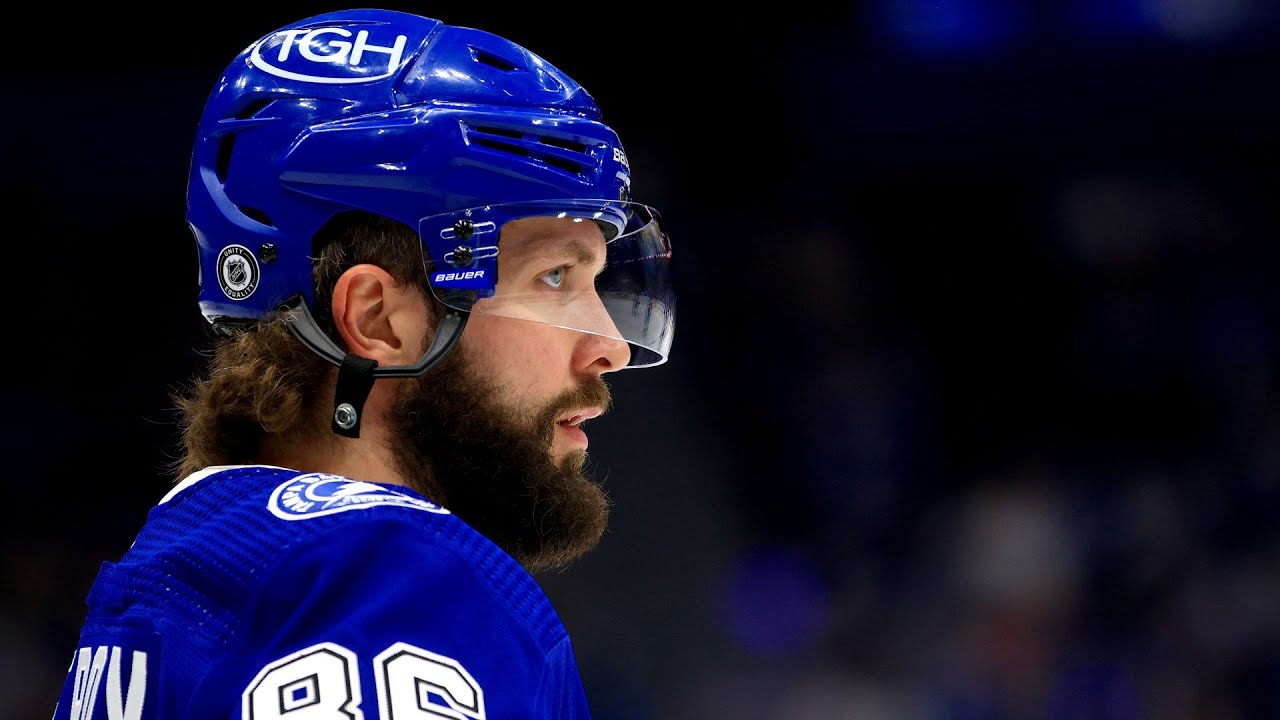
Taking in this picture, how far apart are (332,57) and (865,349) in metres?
4.46

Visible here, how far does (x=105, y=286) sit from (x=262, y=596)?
4.65m

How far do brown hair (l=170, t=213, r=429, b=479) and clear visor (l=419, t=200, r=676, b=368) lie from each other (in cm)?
6

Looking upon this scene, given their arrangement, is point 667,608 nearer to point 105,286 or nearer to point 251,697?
point 105,286

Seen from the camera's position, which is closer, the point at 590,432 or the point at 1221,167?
the point at 590,432

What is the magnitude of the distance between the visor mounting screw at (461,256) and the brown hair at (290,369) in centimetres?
5

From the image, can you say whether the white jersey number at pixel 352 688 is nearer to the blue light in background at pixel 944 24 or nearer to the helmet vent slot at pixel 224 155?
the helmet vent slot at pixel 224 155

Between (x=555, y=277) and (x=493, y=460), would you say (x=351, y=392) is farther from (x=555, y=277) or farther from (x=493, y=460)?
(x=555, y=277)

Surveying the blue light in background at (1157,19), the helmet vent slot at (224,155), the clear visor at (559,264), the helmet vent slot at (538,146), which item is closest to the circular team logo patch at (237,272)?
the helmet vent slot at (224,155)

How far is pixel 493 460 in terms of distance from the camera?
70.9 inches

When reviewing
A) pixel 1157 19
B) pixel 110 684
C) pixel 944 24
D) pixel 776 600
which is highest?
pixel 1157 19

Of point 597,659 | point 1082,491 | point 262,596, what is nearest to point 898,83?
point 1082,491

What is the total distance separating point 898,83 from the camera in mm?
5984

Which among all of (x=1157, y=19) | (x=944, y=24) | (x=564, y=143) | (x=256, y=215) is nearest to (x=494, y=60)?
(x=564, y=143)

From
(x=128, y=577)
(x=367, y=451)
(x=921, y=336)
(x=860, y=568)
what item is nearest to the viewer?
(x=128, y=577)
